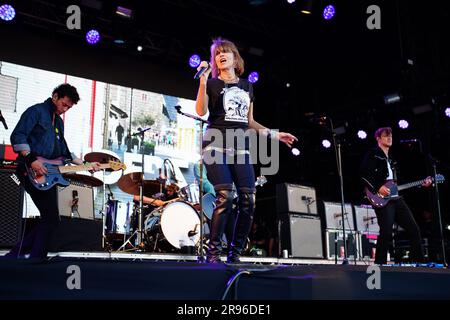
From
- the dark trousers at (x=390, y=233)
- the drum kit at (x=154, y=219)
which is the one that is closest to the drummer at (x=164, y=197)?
the drum kit at (x=154, y=219)

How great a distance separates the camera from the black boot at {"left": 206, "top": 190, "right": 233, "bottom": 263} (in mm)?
3275

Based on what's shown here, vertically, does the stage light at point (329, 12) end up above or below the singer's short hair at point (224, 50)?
above

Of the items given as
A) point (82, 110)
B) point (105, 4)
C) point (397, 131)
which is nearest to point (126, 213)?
point (82, 110)

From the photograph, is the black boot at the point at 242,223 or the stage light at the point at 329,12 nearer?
the black boot at the point at 242,223

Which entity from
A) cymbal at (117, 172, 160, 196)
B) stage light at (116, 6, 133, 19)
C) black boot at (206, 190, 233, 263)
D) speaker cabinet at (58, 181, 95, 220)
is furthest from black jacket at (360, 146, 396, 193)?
stage light at (116, 6, 133, 19)

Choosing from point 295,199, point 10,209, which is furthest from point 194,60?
point 10,209

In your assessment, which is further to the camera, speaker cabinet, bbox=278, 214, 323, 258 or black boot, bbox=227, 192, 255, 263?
speaker cabinet, bbox=278, 214, 323, 258

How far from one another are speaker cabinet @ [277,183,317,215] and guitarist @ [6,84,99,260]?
158 inches

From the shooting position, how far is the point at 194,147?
8992mm

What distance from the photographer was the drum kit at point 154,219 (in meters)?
6.46

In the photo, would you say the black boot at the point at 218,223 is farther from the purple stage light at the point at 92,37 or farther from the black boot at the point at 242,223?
the purple stage light at the point at 92,37

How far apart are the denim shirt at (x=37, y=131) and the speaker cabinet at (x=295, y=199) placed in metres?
4.21

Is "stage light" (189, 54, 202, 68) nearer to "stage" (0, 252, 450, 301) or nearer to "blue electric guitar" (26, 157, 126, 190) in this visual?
→ "blue electric guitar" (26, 157, 126, 190)

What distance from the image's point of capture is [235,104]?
3.49 m
